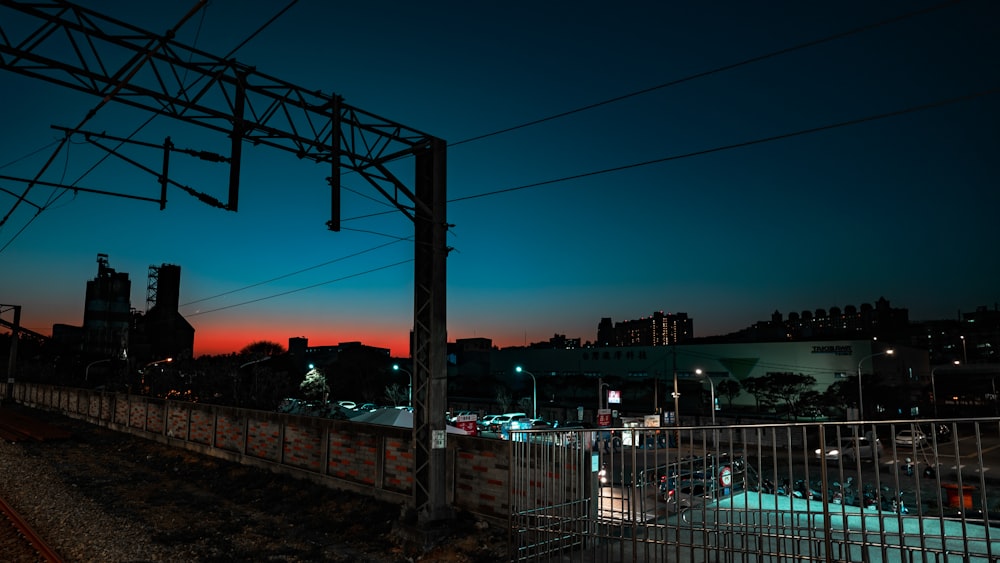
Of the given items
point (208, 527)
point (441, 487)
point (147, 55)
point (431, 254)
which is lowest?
point (208, 527)

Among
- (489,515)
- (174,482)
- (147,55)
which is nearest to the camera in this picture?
(147,55)

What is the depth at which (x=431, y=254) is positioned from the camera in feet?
39.7

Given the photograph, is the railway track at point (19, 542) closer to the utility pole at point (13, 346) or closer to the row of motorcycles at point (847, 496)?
the row of motorcycles at point (847, 496)

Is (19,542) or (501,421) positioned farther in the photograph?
(501,421)

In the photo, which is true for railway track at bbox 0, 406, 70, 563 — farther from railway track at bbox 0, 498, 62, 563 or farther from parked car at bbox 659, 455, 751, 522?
parked car at bbox 659, 455, 751, 522

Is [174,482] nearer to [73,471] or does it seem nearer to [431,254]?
[73,471]

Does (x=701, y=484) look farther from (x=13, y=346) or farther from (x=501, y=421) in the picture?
(x=13, y=346)

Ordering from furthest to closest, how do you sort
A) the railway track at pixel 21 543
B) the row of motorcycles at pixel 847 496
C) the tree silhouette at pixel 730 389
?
the tree silhouette at pixel 730 389 → the railway track at pixel 21 543 → the row of motorcycles at pixel 847 496

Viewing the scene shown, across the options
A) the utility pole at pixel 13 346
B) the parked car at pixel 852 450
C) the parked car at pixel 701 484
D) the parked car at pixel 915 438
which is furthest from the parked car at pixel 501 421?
the utility pole at pixel 13 346

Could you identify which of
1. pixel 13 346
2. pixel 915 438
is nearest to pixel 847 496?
pixel 915 438

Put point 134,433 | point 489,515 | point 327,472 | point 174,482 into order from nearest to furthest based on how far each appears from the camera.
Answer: point 489,515 < point 327,472 < point 174,482 < point 134,433

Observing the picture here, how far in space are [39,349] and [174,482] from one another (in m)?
106

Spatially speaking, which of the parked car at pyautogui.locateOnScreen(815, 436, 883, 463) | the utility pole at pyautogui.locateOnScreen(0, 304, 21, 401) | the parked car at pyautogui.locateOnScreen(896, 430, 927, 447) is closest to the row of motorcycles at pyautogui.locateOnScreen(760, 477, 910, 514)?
the parked car at pyautogui.locateOnScreen(815, 436, 883, 463)

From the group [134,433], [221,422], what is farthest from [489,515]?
[134,433]
